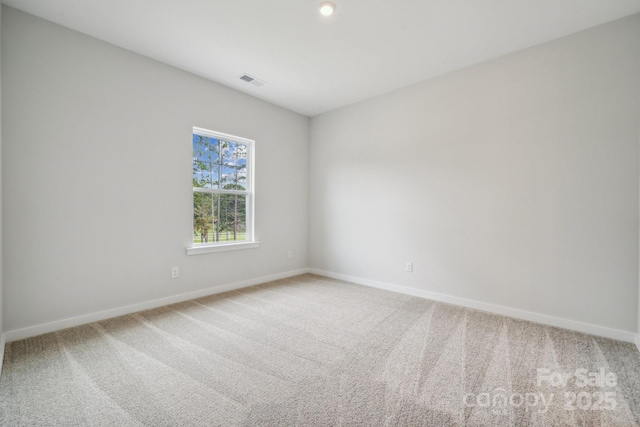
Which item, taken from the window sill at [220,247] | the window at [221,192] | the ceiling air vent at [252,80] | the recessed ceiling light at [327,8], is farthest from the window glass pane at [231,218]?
the recessed ceiling light at [327,8]

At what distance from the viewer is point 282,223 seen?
14.5ft

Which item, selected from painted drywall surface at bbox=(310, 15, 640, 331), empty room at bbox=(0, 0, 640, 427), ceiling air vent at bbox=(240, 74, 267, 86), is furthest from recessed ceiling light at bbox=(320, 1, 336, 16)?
painted drywall surface at bbox=(310, 15, 640, 331)

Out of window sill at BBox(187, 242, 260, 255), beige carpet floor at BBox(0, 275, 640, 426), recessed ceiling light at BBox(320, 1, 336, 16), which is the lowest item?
beige carpet floor at BBox(0, 275, 640, 426)

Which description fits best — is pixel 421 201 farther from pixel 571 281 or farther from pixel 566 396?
pixel 566 396

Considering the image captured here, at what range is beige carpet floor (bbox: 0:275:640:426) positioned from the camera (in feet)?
4.83

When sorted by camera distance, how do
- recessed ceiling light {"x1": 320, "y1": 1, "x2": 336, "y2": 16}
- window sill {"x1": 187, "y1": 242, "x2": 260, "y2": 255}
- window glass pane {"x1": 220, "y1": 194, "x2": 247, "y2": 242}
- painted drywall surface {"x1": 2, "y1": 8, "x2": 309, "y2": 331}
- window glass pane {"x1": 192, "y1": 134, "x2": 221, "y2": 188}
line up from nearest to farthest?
1. recessed ceiling light {"x1": 320, "y1": 1, "x2": 336, "y2": 16}
2. painted drywall surface {"x1": 2, "y1": 8, "x2": 309, "y2": 331}
3. window sill {"x1": 187, "y1": 242, "x2": 260, "y2": 255}
4. window glass pane {"x1": 192, "y1": 134, "x2": 221, "y2": 188}
5. window glass pane {"x1": 220, "y1": 194, "x2": 247, "y2": 242}

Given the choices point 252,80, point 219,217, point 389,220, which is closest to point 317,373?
point 389,220

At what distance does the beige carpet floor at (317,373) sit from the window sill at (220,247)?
2.40 feet

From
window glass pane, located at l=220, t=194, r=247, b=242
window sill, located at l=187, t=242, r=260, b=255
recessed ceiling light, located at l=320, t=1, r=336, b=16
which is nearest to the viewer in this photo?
recessed ceiling light, located at l=320, t=1, r=336, b=16

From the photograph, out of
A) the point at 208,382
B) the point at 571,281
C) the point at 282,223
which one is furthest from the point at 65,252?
the point at 571,281

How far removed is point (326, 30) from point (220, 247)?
270 cm

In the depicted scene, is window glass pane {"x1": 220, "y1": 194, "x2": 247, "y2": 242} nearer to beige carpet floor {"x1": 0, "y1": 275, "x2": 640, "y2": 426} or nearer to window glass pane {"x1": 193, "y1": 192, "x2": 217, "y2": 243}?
window glass pane {"x1": 193, "y1": 192, "x2": 217, "y2": 243}

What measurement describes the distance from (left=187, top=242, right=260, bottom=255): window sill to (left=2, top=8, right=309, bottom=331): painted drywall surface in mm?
69

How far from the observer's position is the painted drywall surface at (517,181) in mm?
2346
